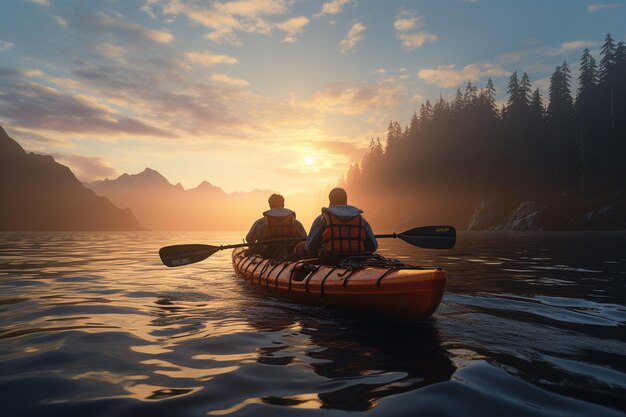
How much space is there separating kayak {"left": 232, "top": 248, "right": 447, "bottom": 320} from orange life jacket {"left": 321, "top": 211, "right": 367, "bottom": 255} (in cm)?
36

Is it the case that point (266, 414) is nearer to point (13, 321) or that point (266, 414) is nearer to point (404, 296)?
point (404, 296)

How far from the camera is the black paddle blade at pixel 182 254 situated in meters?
10.5

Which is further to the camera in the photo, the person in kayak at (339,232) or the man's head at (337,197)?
the man's head at (337,197)

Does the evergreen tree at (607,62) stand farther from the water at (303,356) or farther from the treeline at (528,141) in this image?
the water at (303,356)

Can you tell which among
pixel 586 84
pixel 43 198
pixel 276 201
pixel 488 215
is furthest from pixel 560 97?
pixel 43 198

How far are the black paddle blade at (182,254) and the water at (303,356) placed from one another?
151 centimetres

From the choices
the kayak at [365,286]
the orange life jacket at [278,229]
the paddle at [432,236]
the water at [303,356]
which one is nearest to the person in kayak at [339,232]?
the kayak at [365,286]

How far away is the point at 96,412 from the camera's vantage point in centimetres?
325

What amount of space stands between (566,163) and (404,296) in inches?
2264

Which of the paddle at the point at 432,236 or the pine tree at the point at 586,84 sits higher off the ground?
the pine tree at the point at 586,84

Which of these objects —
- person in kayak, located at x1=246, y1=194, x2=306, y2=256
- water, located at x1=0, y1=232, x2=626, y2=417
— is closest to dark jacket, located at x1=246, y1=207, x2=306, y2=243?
person in kayak, located at x1=246, y1=194, x2=306, y2=256

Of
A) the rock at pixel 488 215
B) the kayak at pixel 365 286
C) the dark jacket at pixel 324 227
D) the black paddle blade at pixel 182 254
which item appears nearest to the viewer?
the kayak at pixel 365 286

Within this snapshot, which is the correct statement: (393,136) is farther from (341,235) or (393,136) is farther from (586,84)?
(341,235)

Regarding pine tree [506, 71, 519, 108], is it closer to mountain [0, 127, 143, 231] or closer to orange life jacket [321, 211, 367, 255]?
orange life jacket [321, 211, 367, 255]
